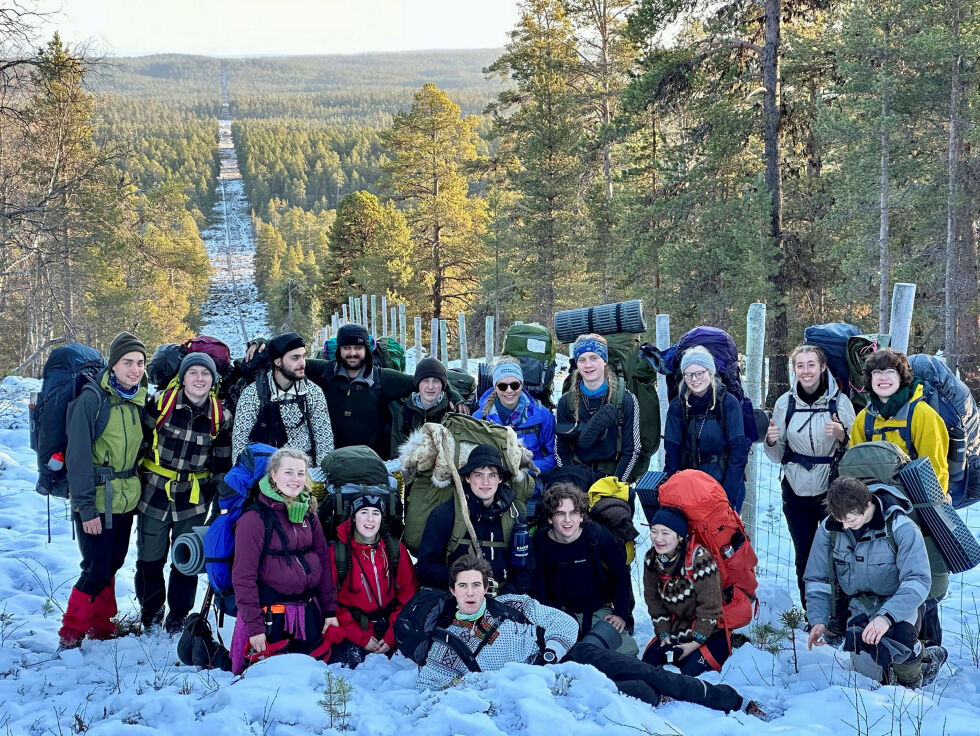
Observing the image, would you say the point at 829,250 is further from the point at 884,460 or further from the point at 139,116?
A: the point at 139,116

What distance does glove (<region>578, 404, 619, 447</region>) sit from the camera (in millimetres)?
5426

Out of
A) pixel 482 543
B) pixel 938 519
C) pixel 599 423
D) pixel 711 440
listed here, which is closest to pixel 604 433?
pixel 599 423

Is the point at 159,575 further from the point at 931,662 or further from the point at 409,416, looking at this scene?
the point at 931,662

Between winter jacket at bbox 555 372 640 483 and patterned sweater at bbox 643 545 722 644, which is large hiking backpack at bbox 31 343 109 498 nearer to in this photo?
winter jacket at bbox 555 372 640 483

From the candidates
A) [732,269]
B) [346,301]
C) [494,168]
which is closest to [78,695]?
[732,269]

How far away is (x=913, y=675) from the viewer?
4.12m

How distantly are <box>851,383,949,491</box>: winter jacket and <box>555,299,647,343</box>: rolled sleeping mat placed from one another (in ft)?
6.29

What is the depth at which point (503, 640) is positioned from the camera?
449 centimetres

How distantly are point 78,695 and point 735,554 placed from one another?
12.9 ft

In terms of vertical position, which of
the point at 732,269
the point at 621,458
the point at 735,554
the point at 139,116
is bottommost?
the point at 735,554

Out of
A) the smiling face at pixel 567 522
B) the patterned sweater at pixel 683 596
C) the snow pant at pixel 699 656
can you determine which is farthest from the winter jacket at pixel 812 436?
the smiling face at pixel 567 522

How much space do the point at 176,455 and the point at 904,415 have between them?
184 inches

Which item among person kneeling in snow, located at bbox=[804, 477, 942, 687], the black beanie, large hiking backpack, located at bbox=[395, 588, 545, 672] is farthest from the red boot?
person kneeling in snow, located at bbox=[804, 477, 942, 687]

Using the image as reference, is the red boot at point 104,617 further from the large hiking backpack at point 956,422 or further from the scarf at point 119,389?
the large hiking backpack at point 956,422
